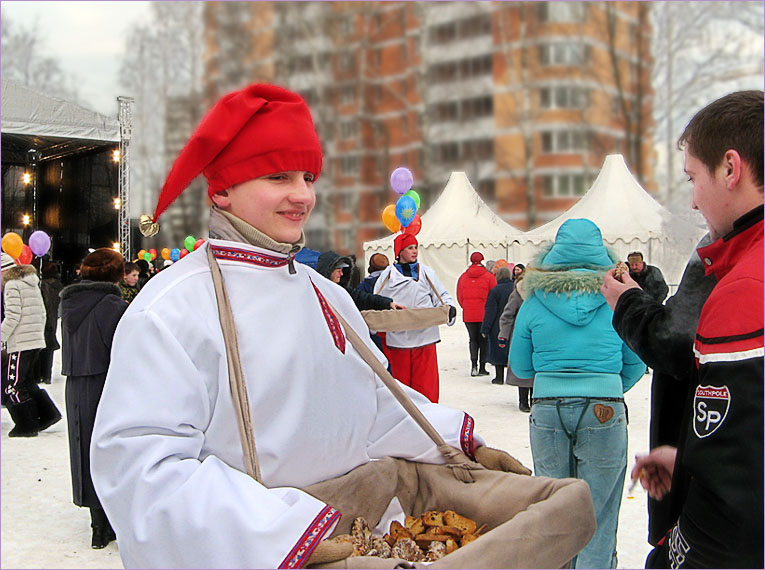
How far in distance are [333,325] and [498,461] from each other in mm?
445

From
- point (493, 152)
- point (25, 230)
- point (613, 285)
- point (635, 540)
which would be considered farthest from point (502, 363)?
point (25, 230)

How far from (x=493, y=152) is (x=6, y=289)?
14.1ft

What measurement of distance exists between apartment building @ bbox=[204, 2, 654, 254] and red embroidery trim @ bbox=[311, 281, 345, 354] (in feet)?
1.62

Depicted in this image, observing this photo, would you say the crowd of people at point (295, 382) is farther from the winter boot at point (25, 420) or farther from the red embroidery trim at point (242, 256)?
the winter boot at point (25, 420)

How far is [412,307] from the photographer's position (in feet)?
16.2

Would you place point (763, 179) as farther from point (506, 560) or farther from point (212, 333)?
point (212, 333)

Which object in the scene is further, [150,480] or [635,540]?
[635,540]

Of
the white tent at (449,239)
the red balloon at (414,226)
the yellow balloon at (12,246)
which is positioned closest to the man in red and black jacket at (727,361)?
the red balloon at (414,226)

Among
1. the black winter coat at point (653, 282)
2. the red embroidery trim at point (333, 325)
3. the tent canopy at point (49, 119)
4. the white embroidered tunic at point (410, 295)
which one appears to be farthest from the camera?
the tent canopy at point (49, 119)

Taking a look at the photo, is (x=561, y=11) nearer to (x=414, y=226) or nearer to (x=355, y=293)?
(x=355, y=293)

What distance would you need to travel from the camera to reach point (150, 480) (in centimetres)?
97

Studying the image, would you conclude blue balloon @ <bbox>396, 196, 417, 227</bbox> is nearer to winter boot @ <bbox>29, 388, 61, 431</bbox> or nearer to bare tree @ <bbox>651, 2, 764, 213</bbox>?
winter boot @ <bbox>29, 388, 61, 431</bbox>

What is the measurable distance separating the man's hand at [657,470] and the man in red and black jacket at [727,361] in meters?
0.13

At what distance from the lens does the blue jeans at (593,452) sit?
243cm
